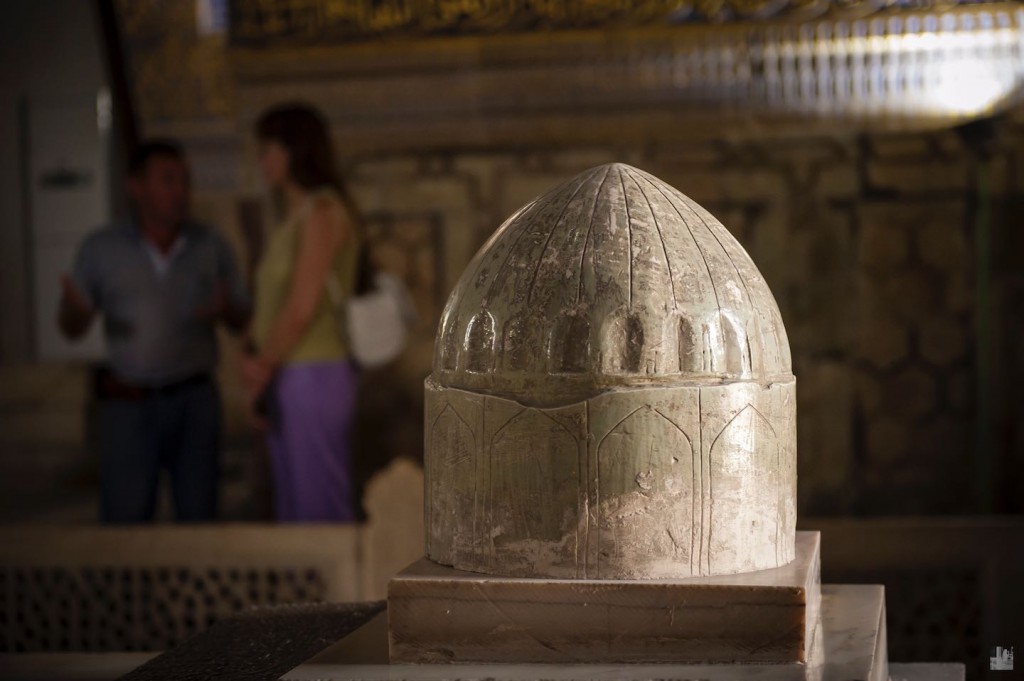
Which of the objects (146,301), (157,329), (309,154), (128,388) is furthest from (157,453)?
(309,154)

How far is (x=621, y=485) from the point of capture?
2.44 m

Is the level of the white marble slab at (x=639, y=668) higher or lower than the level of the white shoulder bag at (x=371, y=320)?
lower

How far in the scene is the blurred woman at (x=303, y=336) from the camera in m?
5.10

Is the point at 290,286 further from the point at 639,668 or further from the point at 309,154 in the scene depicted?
the point at 639,668

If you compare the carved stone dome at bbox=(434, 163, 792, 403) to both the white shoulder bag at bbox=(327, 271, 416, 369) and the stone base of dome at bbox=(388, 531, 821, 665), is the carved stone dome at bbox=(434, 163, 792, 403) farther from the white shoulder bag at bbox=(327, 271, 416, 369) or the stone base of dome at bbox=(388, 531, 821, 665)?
the white shoulder bag at bbox=(327, 271, 416, 369)

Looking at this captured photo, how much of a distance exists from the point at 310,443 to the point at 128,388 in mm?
735

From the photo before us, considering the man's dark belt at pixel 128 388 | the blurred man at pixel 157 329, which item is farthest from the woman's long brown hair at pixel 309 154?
the man's dark belt at pixel 128 388

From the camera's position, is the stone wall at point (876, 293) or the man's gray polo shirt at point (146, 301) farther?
the stone wall at point (876, 293)

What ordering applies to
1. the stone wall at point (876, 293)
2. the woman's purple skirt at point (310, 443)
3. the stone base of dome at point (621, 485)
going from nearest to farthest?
the stone base of dome at point (621, 485)
the woman's purple skirt at point (310, 443)
the stone wall at point (876, 293)

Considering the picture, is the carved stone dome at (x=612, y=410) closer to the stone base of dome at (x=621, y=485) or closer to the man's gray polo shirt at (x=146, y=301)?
the stone base of dome at (x=621, y=485)

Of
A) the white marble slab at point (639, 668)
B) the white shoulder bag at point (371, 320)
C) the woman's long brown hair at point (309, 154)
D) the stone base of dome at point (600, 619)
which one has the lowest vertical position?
the white marble slab at point (639, 668)

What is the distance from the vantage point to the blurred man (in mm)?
5137

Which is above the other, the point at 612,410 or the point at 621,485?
the point at 612,410

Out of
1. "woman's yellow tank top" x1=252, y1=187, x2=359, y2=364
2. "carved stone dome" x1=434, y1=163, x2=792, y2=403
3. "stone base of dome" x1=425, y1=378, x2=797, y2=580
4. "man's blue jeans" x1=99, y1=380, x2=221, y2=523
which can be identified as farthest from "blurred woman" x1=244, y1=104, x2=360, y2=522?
"stone base of dome" x1=425, y1=378, x2=797, y2=580
